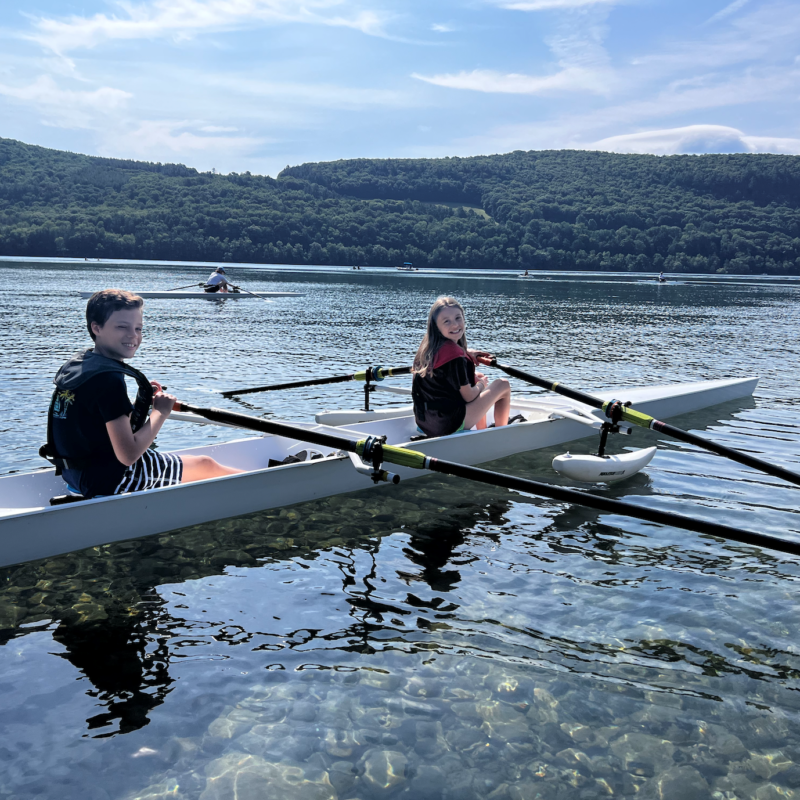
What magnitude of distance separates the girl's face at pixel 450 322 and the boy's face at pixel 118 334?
3.27 m

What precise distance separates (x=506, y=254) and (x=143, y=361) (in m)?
124

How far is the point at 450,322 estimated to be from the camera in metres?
7.26

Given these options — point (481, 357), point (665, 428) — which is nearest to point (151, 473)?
point (481, 357)

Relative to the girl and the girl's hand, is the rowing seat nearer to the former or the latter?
the girl

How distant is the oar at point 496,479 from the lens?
4.71 m

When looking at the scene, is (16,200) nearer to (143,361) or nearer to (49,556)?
(143,361)

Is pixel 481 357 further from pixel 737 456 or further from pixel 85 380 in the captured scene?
pixel 85 380

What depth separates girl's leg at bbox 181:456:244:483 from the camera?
641cm

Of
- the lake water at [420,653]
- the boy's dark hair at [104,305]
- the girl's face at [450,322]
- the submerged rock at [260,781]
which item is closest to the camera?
the submerged rock at [260,781]

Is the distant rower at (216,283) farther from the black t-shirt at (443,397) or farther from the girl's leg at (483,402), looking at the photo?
the girl's leg at (483,402)

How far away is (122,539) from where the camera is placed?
5730 millimetres

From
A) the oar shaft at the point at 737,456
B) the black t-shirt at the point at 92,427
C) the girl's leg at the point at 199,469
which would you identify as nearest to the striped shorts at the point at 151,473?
the black t-shirt at the point at 92,427

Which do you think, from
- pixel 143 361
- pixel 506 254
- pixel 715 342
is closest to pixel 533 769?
pixel 143 361

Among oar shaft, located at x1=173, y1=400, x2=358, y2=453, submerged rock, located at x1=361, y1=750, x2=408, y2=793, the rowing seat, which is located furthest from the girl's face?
submerged rock, located at x1=361, y1=750, x2=408, y2=793
